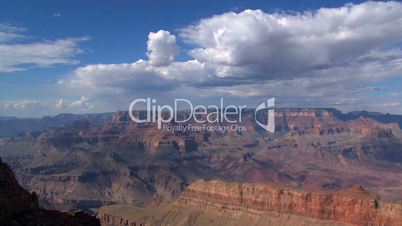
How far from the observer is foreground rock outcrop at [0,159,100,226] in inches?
2221

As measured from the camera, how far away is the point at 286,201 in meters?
170

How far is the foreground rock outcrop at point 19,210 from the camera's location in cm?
5642

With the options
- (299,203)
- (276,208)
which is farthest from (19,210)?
(276,208)

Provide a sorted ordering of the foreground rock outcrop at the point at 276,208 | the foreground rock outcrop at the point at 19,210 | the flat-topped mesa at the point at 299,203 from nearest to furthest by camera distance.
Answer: the foreground rock outcrop at the point at 19,210
the flat-topped mesa at the point at 299,203
the foreground rock outcrop at the point at 276,208

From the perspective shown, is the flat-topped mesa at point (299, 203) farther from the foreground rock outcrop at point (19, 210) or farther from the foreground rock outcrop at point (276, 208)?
the foreground rock outcrop at point (19, 210)

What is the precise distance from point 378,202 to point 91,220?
108 m

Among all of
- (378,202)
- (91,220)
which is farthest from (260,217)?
(91,220)

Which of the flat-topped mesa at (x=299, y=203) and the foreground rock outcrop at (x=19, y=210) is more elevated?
the foreground rock outcrop at (x=19, y=210)

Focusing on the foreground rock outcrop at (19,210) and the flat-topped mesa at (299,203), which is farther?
the flat-topped mesa at (299,203)

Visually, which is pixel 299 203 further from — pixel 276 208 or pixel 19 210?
pixel 19 210

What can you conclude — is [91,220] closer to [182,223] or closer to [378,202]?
[378,202]

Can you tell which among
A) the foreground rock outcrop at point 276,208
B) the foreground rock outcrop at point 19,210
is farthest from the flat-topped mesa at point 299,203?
the foreground rock outcrop at point 19,210

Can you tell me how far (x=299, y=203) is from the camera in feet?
544

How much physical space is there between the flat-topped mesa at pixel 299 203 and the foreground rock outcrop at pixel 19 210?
108234 mm
